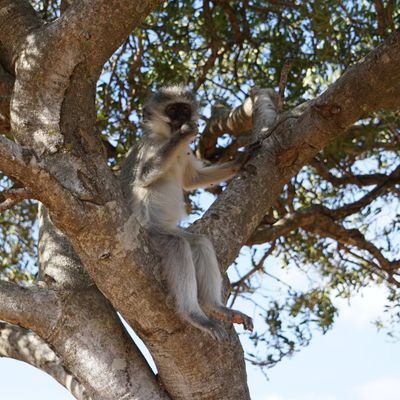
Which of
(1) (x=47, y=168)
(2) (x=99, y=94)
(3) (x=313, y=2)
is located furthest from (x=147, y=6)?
(2) (x=99, y=94)

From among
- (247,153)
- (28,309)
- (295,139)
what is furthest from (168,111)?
(28,309)

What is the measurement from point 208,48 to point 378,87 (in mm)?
2907

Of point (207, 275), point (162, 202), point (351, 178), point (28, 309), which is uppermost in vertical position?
point (351, 178)

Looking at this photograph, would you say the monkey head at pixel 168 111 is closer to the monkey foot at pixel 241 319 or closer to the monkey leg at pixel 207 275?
the monkey leg at pixel 207 275

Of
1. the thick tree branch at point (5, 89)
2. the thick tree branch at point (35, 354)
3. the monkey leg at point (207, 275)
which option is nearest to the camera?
the thick tree branch at point (35, 354)

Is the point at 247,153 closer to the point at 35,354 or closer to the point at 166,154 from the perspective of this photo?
the point at 166,154

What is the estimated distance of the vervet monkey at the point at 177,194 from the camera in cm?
435

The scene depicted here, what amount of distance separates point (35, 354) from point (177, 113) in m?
2.15

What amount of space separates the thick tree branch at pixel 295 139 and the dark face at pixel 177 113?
79 cm

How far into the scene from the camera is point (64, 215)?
3.53 metres

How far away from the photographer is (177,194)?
5.41m

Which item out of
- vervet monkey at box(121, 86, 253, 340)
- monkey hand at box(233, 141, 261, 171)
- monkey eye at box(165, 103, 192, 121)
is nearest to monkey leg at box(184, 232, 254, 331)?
vervet monkey at box(121, 86, 253, 340)

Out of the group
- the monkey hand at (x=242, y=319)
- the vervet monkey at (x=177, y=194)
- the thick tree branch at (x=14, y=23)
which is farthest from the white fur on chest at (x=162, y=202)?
the thick tree branch at (x=14, y=23)

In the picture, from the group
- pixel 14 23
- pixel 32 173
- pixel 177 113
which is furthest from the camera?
pixel 177 113
